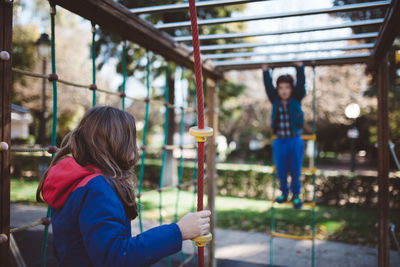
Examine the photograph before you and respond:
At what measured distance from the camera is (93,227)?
95cm

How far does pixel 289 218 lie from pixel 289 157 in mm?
3677

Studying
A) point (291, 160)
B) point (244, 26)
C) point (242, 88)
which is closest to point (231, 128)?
point (242, 88)

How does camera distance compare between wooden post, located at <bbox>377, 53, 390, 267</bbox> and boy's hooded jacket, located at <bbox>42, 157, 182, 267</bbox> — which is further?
wooden post, located at <bbox>377, 53, 390, 267</bbox>

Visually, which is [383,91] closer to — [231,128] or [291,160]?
[291,160]

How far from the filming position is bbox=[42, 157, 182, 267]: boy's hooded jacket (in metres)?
0.94

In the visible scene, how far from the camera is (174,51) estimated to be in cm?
287

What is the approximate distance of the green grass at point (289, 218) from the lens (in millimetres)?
5680

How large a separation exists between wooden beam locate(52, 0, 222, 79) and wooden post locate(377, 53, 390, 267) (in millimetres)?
1873

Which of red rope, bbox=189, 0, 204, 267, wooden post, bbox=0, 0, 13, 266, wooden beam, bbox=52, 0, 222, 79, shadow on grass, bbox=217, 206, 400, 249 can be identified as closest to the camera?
red rope, bbox=189, 0, 204, 267

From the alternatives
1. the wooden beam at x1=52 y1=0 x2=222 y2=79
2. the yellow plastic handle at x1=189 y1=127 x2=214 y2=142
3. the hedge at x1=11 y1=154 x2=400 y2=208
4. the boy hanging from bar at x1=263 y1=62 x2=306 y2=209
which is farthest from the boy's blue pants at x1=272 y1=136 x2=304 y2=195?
the hedge at x1=11 y1=154 x2=400 y2=208

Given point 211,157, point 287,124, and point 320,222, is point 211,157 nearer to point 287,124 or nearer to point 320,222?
point 287,124

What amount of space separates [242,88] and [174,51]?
778 cm

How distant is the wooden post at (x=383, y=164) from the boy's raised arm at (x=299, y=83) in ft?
2.29

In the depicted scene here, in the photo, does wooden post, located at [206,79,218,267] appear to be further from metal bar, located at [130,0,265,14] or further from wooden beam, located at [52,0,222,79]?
metal bar, located at [130,0,265,14]
